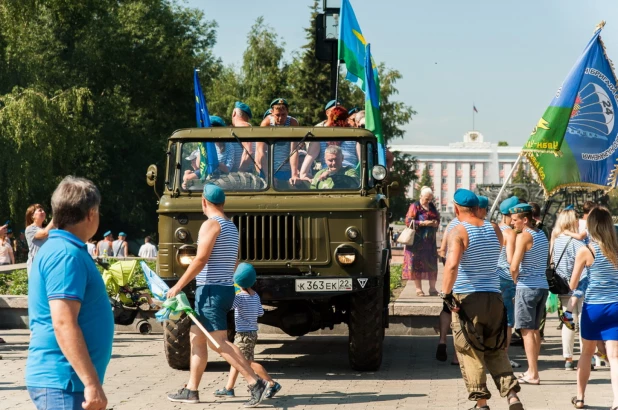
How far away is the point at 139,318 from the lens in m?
15.3

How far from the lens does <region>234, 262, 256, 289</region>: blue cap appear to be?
32.3ft

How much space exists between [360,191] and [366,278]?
106 centimetres

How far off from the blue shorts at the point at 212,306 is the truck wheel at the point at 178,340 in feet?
6.34

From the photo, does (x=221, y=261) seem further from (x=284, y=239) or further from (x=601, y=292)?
(x=601, y=292)

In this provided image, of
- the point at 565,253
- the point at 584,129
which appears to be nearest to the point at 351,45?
the point at 584,129

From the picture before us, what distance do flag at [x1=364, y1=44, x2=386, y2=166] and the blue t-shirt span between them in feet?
30.7

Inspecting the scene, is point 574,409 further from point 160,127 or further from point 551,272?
point 160,127

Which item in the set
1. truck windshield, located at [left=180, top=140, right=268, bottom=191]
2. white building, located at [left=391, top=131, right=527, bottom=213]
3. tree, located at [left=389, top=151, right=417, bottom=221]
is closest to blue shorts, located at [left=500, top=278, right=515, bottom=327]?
truck windshield, located at [left=180, top=140, right=268, bottom=191]

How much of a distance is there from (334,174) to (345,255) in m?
0.98

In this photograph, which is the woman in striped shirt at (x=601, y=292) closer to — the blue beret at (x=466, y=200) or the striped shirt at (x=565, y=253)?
the blue beret at (x=466, y=200)

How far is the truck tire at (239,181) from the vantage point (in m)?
11.8

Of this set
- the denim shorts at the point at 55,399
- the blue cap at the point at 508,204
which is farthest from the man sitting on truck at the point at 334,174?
the denim shorts at the point at 55,399

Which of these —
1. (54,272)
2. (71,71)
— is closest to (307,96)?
(71,71)

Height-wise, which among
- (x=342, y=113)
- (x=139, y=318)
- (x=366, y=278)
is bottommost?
(x=139, y=318)
